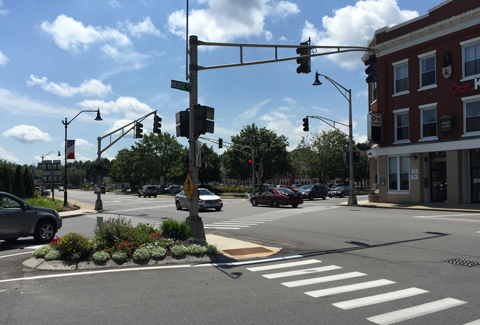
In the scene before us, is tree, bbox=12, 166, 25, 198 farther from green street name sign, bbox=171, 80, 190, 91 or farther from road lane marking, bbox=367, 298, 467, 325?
road lane marking, bbox=367, 298, 467, 325

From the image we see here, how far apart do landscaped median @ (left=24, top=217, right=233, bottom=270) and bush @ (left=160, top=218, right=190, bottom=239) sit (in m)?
0.38

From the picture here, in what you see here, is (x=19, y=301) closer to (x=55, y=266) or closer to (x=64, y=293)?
(x=64, y=293)

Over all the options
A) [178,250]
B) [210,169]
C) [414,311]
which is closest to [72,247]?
[178,250]

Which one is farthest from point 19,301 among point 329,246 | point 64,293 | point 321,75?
point 321,75

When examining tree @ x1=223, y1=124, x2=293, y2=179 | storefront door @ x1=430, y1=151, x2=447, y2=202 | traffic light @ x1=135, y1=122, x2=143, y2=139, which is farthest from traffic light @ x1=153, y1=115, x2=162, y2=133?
tree @ x1=223, y1=124, x2=293, y2=179

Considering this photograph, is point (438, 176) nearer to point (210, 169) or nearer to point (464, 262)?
point (464, 262)

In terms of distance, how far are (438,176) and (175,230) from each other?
23.7 m

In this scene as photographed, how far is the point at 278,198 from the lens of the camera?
2912 cm

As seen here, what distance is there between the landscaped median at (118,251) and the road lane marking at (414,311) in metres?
4.79

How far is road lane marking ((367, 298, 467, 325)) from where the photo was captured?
4977 mm

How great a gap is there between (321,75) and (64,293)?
25.3 m

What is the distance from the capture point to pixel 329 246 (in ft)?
35.9

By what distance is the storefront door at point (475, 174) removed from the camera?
25.3 m

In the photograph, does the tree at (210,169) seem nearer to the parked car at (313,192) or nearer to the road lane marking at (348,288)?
the parked car at (313,192)
